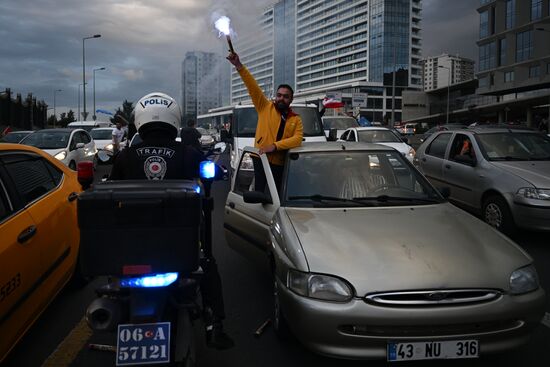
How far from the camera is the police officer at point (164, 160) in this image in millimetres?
3107

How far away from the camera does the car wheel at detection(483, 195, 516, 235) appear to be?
263 inches

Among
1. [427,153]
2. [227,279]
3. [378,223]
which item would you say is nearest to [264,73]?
[427,153]

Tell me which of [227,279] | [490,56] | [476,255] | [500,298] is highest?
[490,56]

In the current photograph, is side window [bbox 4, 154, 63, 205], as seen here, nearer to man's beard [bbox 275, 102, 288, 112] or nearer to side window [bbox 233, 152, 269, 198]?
side window [bbox 233, 152, 269, 198]

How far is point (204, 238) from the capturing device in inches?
128

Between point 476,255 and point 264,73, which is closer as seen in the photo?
point 476,255

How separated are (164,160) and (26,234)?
1118 millimetres

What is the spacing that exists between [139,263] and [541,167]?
621 cm

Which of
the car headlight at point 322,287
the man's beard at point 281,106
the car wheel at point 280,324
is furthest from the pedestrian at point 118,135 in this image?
the car headlight at point 322,287

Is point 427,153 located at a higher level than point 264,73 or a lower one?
lower

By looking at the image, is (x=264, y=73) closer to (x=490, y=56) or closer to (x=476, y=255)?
(x=476, y=255)

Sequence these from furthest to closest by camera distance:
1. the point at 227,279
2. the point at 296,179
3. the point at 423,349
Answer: the point at 227,279 < the point at 296,179 < the point at 423,349

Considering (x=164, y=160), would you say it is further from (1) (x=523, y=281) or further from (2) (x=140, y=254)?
(1) (x=523, y=281)

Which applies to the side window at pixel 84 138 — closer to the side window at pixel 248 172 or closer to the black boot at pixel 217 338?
the side window at pixel 248 172
